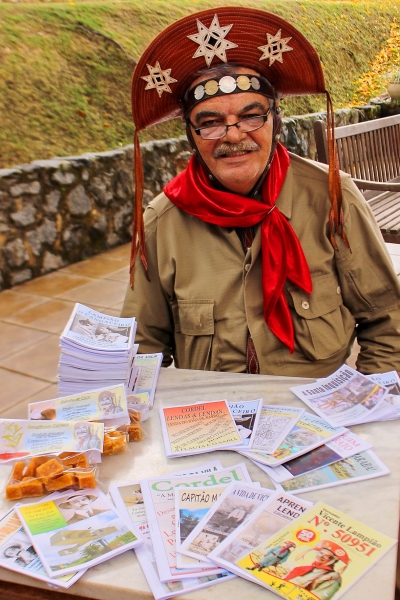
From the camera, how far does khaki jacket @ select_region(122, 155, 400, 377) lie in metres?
1.82

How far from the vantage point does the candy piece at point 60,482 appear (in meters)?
1.22

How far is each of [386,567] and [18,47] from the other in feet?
20.6

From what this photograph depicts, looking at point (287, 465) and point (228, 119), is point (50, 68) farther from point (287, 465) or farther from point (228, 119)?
point (287, 465)

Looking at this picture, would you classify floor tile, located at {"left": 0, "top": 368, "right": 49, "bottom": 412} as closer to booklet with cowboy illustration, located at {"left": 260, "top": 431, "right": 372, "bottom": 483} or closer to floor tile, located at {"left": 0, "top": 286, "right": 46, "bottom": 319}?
floor tile, located at {"left": 0, "top": 286, "right": 46, "bottom": 319}

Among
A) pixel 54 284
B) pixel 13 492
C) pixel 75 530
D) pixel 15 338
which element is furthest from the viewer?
pixel 54 284

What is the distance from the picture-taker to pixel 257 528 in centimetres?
108

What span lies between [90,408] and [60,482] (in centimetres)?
28

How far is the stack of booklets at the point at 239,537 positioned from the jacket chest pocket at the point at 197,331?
0.66 m

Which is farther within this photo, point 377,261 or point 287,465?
point 377,261

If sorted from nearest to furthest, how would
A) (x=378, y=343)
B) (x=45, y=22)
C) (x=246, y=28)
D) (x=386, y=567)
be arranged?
(x=386, y=567), (x=246, y=28), (x=378, y=343), (x=45, y=22)

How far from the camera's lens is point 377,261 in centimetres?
185

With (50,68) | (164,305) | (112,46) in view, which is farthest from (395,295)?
(112,46)

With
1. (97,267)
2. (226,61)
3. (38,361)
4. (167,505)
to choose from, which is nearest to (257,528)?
(167,505)

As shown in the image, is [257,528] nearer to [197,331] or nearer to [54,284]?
[197,331]
